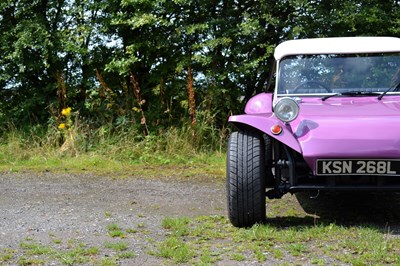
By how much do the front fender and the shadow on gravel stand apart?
0.81 meters

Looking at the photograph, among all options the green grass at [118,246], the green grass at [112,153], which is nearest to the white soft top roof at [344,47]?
the green grass at [118,246]

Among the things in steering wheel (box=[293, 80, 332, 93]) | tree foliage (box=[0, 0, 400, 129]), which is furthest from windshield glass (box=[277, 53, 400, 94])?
tree foliage (box=[0, 0, 400, 129])

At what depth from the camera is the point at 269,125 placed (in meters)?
4.77

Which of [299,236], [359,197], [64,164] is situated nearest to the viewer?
[299,236]

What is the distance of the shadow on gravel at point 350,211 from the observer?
5.07 meters

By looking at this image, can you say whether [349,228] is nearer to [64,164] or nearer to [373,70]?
[373,70]

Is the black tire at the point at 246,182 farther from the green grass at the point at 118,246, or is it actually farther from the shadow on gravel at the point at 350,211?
the green grass at the point at 118,246

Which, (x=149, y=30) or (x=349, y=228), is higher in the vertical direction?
(x=149, y=30)

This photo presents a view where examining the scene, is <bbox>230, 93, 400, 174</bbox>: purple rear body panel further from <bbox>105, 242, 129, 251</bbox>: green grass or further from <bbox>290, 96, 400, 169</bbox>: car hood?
<bbox>105, 242, 129, 251</bbox>: green grass

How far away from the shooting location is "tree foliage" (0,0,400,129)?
9953 mm

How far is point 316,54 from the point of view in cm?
593

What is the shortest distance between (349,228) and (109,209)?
2.40 metres

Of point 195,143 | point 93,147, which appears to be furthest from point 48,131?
point 195,143

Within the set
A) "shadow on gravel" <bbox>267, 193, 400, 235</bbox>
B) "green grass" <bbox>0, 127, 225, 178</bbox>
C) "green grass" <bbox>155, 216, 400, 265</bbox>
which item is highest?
"green grass" <bbox>0, 127, 225, 178</bbox>
